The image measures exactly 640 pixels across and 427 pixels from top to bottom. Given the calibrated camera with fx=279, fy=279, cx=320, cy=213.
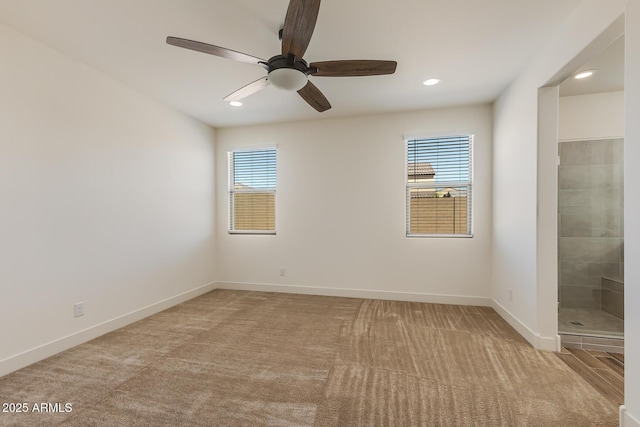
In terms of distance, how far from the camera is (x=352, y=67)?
6.61 feet

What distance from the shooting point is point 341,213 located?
13.6 feet

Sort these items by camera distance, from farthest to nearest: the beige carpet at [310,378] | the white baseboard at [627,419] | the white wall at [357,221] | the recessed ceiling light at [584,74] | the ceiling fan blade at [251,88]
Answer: the white wall at [357,221]
the recessed ceiling light at [584,74]
the ceiling fan blade at [251,88]
the beige carpet at [310,378]
the white baseboard at [627,419]

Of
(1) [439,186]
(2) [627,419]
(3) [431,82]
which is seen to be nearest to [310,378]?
(2) [627,419]

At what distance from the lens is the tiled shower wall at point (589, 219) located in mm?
3369

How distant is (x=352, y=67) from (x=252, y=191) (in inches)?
118

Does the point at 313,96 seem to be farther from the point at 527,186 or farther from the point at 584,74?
the point at 584,74

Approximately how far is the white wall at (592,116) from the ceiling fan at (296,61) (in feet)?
9.25

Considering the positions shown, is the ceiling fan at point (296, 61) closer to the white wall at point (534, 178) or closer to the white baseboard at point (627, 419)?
the white wall at point (534, 178)

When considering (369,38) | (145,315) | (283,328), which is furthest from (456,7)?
(145,315)

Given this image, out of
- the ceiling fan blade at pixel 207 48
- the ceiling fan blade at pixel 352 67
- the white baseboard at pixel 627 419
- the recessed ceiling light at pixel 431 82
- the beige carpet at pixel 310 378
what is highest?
the recessed ceiling light at pixel 431 82

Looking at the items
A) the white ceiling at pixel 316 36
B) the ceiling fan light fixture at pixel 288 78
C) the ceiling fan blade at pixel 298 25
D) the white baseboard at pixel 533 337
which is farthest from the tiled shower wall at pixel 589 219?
the ceiling fan blade at pixel 298 25

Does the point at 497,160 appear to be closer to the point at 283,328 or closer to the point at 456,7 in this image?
the point at 456,7

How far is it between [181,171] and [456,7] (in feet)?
11.8

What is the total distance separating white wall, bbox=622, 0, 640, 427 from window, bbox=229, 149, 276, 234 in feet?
12.5
